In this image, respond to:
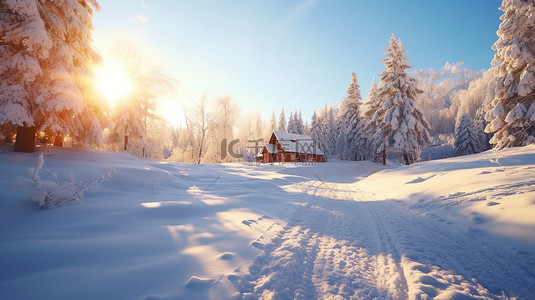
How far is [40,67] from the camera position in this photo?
6.82 metres

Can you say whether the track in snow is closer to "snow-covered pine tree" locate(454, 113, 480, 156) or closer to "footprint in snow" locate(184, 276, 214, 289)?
"footprint in snow" locate(184, 276, 214, 289)

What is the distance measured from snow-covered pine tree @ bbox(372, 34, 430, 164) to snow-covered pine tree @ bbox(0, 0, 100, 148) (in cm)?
2351

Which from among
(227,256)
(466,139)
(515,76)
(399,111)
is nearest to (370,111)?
(399,111)

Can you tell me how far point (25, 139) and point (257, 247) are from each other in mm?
9170

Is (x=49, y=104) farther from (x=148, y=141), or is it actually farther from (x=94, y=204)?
(x=148, y=141)

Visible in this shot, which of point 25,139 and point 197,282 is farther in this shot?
point 25,139

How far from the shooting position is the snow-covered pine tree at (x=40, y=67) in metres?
6.27

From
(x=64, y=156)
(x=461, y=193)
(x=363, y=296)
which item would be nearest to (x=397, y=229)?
(x=363, y=296)

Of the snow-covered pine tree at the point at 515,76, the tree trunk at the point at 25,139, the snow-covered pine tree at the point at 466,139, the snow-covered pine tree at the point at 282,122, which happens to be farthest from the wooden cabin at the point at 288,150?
the tree trunk at the point at 25,139

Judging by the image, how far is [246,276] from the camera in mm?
2566

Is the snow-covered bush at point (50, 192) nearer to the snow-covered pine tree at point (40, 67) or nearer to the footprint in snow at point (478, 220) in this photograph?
the snow-covered pine tree at point (40, 67)

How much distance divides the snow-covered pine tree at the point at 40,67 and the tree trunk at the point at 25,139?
0.25ft

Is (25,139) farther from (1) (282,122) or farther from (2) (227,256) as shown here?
(1) (282,122)

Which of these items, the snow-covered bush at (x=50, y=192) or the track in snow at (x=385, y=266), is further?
the snow-covered bush at (x=50, y=192)
